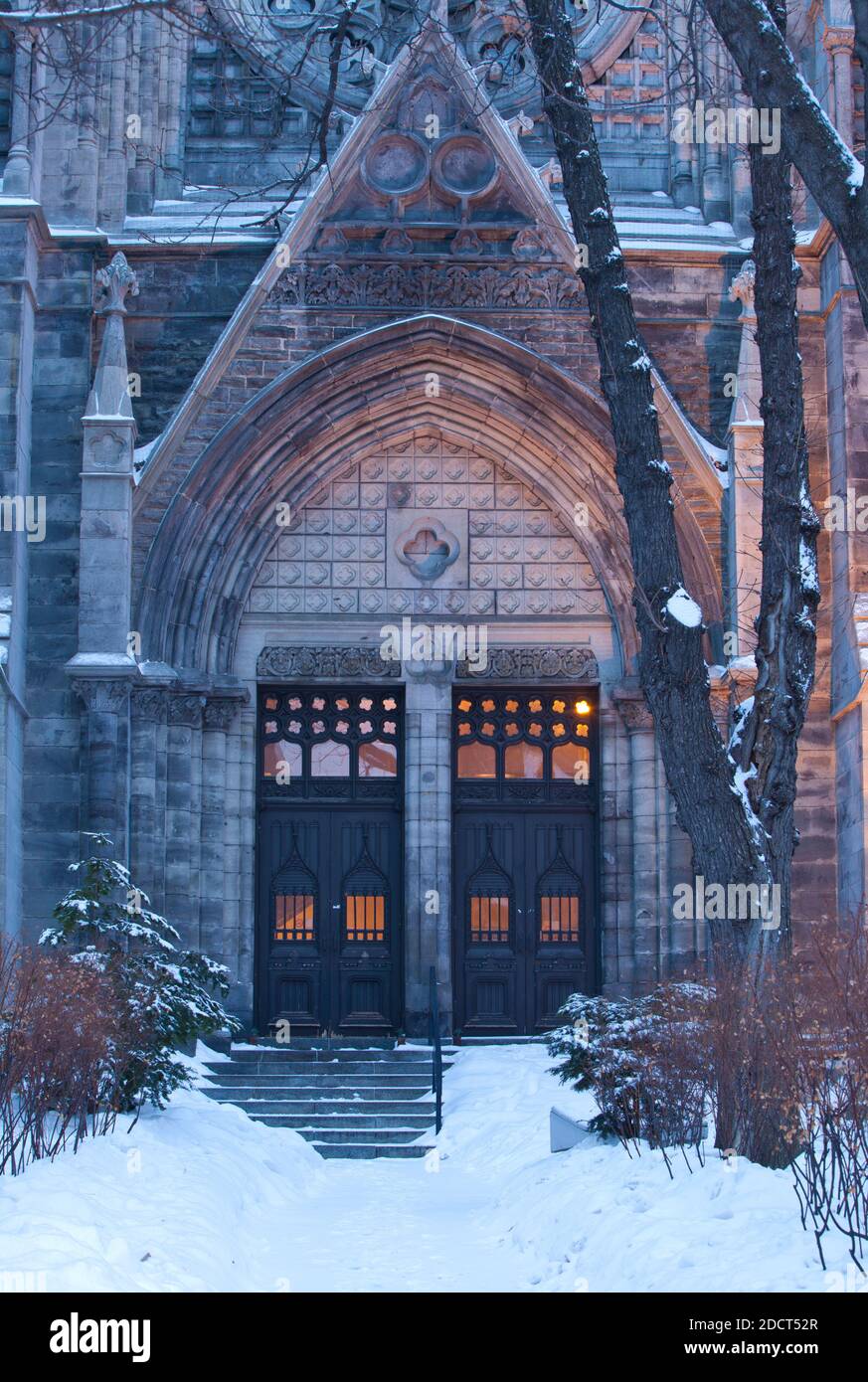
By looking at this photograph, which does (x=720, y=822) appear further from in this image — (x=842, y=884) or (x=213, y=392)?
(x=213, y=392)

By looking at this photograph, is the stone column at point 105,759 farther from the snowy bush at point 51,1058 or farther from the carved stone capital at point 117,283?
the snowy bush at point 51,1058

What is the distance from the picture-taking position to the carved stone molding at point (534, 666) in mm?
16312

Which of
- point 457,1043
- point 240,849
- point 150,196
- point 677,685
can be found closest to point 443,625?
point 240,849

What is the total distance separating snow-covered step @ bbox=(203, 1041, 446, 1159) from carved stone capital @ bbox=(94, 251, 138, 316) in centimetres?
626

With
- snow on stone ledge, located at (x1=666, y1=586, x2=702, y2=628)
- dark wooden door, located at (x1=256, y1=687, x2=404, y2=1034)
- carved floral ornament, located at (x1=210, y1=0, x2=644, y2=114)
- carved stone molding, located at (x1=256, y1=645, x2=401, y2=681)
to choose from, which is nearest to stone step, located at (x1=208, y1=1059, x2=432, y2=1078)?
dark wooden door, located at (x1=256, y1=687, x2=404, y2=1034)

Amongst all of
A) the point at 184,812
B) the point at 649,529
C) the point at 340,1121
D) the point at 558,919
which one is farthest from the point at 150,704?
the point at 649,529

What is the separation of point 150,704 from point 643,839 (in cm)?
432

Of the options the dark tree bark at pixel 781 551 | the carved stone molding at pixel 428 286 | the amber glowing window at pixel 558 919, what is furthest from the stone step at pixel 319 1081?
the carved stone molding at pixel 428 286

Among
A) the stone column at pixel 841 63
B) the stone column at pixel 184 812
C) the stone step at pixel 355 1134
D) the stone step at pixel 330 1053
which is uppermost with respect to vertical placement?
the stone column at pixel 841 63

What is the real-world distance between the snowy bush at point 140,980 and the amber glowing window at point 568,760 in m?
4.44

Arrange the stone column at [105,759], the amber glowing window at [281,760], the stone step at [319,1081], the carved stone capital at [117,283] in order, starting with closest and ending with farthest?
the stone step at [319,1081] → the stone column at [105,759] → the carved stone capital at [117,283] → the amber glowing window at [281,760]
